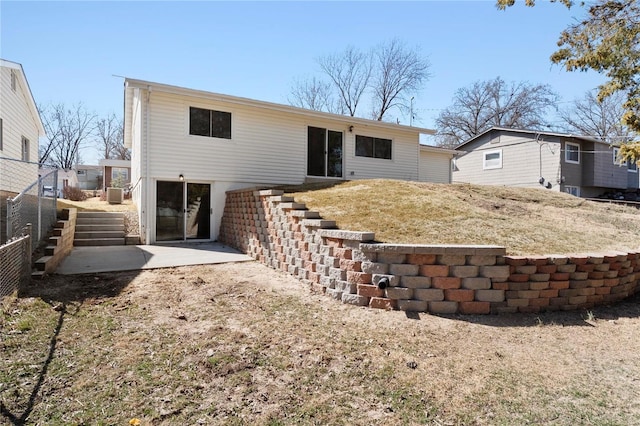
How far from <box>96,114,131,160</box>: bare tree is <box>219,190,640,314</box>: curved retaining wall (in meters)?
41.8

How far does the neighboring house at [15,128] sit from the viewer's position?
11102mm

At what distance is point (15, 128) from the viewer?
1264cm

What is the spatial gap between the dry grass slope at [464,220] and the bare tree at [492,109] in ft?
77.7

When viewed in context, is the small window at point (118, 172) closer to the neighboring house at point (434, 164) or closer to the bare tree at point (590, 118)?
the neighboring house at point (434, 164)

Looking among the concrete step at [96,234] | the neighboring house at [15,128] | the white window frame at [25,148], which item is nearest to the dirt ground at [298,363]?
the concrete step at [96,234]

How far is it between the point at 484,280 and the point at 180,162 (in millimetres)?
8270

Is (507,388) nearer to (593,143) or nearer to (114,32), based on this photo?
(114,32)

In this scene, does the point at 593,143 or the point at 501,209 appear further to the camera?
the point at 593,143

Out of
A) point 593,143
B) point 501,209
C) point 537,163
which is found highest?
point 593,143

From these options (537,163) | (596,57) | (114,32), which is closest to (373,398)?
(596,57)

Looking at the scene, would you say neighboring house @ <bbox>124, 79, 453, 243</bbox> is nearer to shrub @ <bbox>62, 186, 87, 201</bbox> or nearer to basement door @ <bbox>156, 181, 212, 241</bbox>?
basement door @ <bbox>156, 181, 212, 241</bbox>

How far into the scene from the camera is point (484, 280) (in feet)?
14.9

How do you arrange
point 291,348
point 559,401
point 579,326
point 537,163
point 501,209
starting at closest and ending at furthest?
point 559,401, point 291,348, point 579,326, point 501,209, point 537,163

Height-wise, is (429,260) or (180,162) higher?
(180,162)
